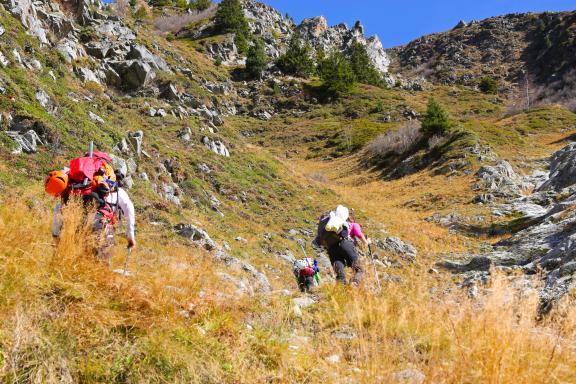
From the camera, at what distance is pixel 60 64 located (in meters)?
20.4

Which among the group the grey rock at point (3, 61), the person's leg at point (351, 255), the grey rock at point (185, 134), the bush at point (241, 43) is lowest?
the grey rock at point (3, 61)

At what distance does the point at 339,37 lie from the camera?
395 ft

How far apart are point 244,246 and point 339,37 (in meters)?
119

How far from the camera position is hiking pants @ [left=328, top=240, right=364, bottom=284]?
6.27 meters

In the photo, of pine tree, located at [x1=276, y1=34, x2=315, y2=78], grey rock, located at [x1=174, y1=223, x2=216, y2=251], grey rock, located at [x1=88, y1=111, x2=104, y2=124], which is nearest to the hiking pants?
grey rock, located at [x1=174, y1=223, x2=216, y2=251]

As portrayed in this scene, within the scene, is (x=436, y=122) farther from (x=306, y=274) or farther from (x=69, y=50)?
(x=306, y=274)

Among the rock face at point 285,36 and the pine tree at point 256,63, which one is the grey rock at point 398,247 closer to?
the pine tree at point 256,63

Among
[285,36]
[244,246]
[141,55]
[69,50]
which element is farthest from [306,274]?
[285,36]

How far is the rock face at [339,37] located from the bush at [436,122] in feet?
242

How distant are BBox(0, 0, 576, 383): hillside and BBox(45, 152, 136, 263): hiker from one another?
0.40m

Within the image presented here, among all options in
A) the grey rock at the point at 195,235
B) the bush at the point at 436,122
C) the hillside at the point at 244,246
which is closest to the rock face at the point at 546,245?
the hillside at the point at 244,246

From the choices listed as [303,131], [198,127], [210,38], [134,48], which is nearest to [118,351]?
[198,127]

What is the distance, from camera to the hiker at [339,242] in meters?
6.34

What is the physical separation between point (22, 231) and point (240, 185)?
16167 millimetres
